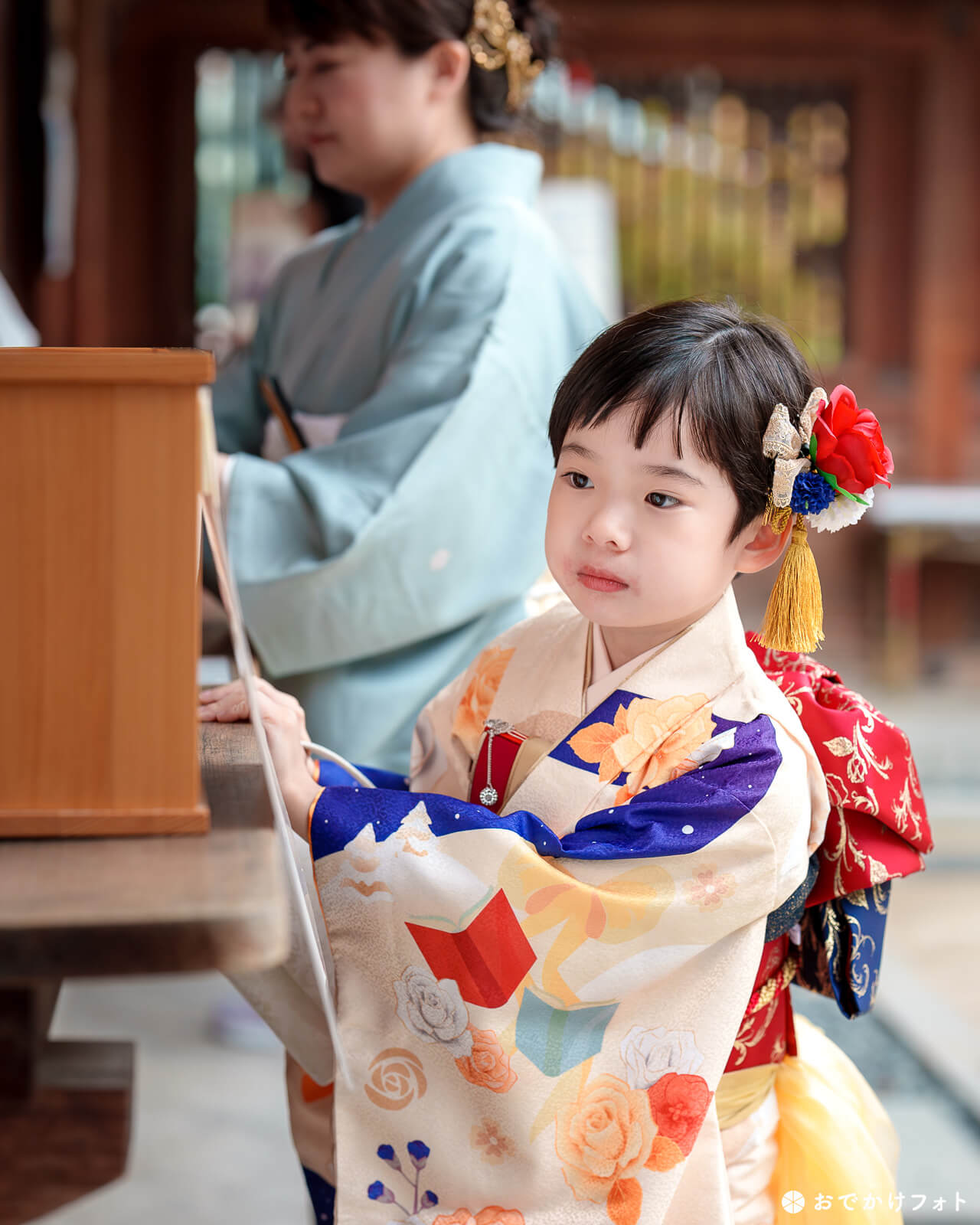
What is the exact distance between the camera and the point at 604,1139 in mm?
851

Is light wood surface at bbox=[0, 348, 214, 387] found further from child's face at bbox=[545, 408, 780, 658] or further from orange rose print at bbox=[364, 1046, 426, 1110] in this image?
orange rose print at bbox=[364, 1046, 426, 1110]

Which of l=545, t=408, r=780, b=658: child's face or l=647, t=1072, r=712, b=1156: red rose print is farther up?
l=545, t=408, r=780, b=658: child's face

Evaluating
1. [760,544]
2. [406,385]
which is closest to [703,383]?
[760,544]

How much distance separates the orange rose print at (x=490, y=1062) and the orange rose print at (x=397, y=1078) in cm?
4

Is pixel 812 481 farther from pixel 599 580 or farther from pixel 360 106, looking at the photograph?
pixel 360 106

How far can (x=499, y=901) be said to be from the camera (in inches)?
32.9

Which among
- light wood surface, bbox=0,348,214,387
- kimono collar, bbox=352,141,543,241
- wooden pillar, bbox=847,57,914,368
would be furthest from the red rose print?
wooden pillar, bbox=847,57,914,368

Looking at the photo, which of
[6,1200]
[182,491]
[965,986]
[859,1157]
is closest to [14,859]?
[182,491]

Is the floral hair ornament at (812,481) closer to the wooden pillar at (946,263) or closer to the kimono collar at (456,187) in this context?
the kimono collar at (456,187)

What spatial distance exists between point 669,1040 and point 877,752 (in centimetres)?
28

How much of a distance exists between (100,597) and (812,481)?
0.53 metres

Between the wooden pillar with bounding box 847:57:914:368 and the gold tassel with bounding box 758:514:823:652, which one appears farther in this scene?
the wooden pillar with bounding box 847:57:914:368

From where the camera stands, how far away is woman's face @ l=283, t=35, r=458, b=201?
1.39 metres

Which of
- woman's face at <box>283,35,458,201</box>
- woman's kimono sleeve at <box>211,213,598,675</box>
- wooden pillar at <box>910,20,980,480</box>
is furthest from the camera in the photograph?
wooden pillar at <box>910,20,980,480</box>
